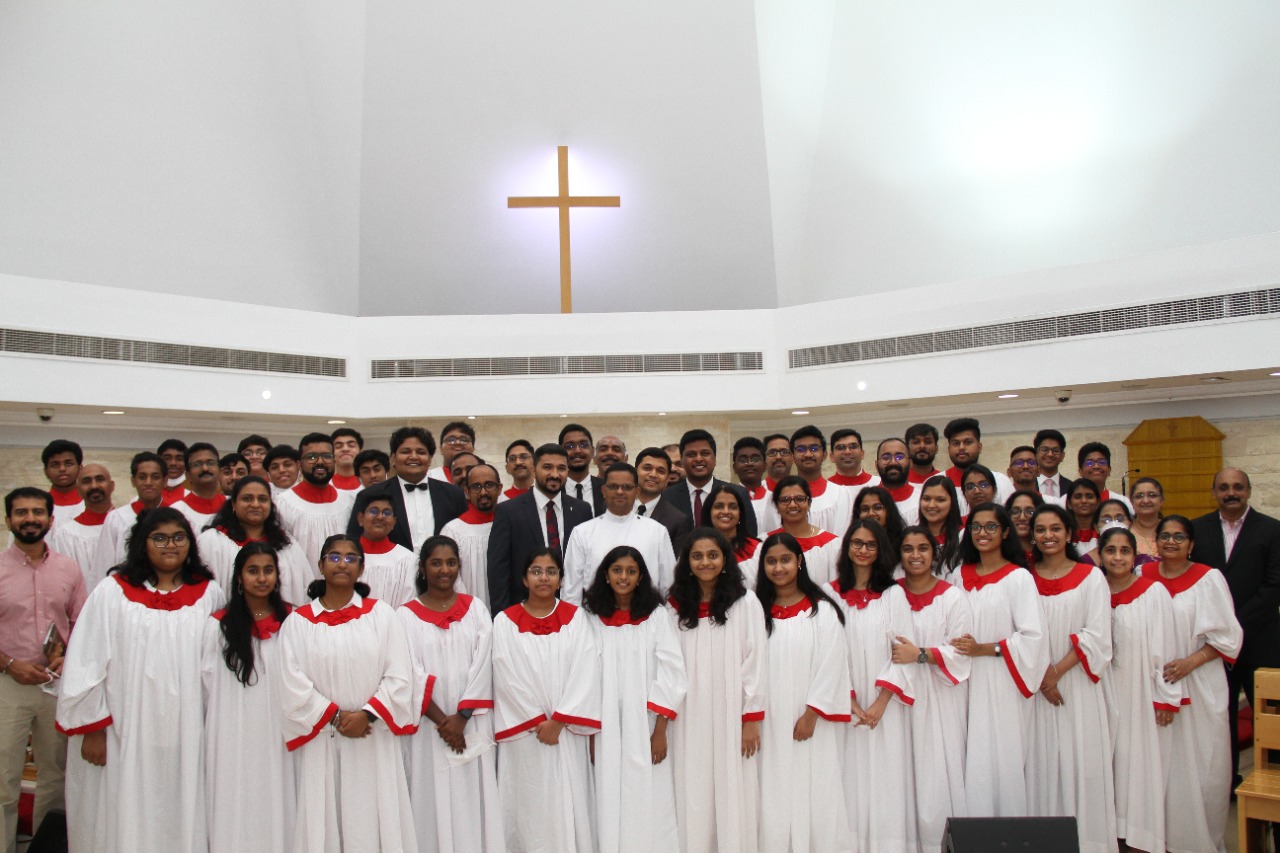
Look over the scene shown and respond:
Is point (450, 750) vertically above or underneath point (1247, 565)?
underneath

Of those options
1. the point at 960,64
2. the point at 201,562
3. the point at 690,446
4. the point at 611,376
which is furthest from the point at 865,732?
the point at 960,64

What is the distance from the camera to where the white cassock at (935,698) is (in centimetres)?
444

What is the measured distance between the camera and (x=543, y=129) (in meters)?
10.7

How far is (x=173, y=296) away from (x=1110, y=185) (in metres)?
8.08

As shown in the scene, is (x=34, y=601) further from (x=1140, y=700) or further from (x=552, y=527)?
(x=1140, y=700)

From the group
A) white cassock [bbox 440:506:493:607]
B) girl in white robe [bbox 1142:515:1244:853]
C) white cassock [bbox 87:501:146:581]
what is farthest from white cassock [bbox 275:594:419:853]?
girl in white robe [bbox 1142:515:1244:853]

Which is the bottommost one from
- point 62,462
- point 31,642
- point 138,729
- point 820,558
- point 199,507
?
point 138,729

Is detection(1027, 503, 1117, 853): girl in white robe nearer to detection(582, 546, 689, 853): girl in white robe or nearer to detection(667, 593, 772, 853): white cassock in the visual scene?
detection(667, 593, 772, 853): white cassock

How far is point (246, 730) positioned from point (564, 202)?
23.3ft

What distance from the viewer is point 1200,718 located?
4.77 meters

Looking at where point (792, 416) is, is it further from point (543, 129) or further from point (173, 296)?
point (173, 296)

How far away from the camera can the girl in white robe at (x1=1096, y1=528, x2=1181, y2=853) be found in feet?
15.3

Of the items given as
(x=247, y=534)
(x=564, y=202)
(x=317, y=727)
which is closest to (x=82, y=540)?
(x=247, y=534)

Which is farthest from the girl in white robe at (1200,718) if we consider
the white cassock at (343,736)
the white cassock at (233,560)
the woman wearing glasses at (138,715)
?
the woman wearing glasses at (138,715)
